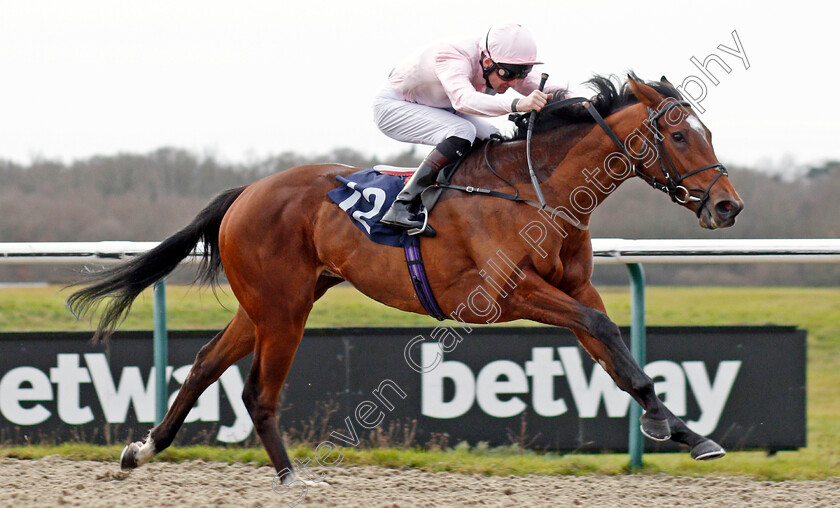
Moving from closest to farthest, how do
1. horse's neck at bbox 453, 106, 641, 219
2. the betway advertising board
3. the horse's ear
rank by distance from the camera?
the horse's ear, horse's neck at bbox 453, 106, 641, 219, the betway advertising board

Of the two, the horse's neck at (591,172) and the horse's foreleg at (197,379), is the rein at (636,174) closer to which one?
the horse's neck at (591,172)

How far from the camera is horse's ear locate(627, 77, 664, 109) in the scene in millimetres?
3723

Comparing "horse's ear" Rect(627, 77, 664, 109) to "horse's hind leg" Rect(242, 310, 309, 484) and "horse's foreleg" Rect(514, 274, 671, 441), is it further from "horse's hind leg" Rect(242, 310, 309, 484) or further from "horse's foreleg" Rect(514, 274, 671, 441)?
"horse's hind leg" Rect(242, 310, 309, 484)

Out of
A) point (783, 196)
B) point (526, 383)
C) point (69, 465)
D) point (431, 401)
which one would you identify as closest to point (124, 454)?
point (69, 465)

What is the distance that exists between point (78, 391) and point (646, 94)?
328 centimetres

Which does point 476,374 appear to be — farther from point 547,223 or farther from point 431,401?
point 547,223

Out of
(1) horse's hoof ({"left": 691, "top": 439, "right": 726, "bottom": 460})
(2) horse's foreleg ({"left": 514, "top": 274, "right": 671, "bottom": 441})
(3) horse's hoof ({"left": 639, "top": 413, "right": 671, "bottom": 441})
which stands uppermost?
(2) horse's foreleg ({"left": 514, "top": 274, "right": 671, "bottom": 441})

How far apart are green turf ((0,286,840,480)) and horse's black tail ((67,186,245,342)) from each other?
0.38 ft

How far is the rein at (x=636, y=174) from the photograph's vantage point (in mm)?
3578

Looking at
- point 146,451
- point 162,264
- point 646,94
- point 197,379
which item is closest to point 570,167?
point 646,94

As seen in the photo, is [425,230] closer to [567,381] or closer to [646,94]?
[646,94]

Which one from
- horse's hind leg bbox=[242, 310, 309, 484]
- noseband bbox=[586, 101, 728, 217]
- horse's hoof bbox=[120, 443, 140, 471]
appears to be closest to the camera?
noseband bbox=[586, 101, 728, 217]

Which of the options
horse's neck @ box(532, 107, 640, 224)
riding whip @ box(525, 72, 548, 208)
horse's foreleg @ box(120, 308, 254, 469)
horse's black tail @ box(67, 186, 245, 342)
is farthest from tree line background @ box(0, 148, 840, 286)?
horse's neck @ box(532, 107, 640, 224)

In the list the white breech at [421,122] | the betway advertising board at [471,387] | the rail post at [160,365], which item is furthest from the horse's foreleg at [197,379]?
the white breech at [421,122]
